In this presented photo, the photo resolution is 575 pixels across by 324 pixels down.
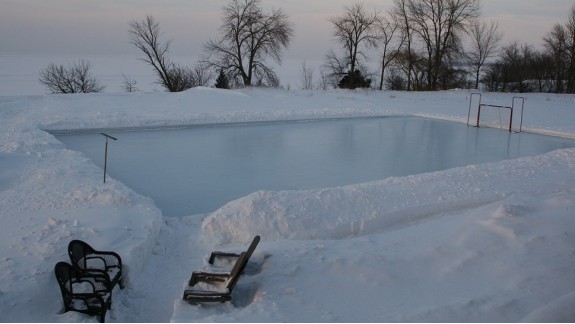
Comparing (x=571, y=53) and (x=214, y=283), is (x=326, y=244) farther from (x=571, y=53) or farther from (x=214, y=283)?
(x=571, y=53)

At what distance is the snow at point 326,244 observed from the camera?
4094 mm

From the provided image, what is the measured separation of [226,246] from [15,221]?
7.89 ft

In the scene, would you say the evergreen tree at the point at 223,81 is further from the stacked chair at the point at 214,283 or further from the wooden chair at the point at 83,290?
the wooden chair at the point at 83,290

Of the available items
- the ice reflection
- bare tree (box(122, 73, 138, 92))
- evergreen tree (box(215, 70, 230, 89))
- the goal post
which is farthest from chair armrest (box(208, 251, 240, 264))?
bare tree (box(122, 73, 138, 92))

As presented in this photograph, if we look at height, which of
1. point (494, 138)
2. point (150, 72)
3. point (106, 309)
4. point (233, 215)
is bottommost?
point (106, 309)

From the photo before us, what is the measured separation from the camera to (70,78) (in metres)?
35.6

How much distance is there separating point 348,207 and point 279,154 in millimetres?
4514

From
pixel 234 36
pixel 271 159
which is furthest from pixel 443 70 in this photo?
pixel 271 159

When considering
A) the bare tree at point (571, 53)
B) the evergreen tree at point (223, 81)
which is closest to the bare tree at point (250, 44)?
the evergreen tree at point (223, 81)

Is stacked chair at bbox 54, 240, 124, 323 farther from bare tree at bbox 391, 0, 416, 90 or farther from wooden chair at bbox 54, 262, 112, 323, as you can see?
bare tree at bbox 391, 0, 416, 90

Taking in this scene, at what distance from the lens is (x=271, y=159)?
10.3 m

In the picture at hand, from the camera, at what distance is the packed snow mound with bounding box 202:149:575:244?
5.99 metres

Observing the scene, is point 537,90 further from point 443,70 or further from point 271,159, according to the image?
point 271,159

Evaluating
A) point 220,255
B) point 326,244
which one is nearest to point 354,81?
point 326,244
